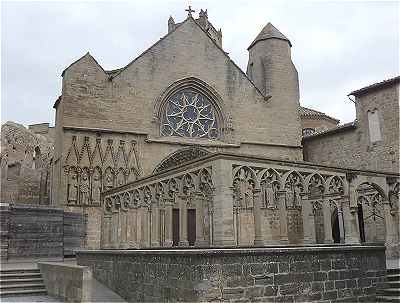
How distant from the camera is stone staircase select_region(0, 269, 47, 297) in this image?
10.0m

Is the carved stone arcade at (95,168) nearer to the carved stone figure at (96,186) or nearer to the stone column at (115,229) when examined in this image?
the carved stone figure at (96,186)

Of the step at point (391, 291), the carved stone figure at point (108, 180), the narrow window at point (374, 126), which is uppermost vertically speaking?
the narrow window at point (374, 126)

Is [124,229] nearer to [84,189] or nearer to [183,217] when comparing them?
[183,217]

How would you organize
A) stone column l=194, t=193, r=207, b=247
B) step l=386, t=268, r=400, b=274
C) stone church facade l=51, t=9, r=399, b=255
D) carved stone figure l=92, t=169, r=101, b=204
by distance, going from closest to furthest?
stone column l=194, t=193, r=207, b=247, step l=386, t=268, r=400, b=274, stone church facade l=51, t=9, r=399, b=255, carved stone figure l=92, t=169, r=101, b=204

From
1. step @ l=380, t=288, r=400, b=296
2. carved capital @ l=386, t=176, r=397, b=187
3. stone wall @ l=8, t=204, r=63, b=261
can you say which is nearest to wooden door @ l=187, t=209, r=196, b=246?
stone wall @ l=8, t=204, r=63, b=261

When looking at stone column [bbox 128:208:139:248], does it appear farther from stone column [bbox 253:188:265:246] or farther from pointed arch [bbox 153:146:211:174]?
pointed arch [bbox 153:146:211:174]

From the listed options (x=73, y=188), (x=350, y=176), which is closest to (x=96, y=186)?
(x=73, y=188)

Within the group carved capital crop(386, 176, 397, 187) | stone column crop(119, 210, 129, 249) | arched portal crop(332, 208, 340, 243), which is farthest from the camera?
arched portal crop(332, 208, 340, 243)

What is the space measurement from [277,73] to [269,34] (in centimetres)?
212

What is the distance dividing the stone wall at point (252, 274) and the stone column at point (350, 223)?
0.79m

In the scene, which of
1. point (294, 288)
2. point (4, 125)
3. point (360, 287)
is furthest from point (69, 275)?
point (4, 125)

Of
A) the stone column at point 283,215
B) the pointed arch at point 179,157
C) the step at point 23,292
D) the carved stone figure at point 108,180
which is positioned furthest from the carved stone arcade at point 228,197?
the pointed arch at point 179,157

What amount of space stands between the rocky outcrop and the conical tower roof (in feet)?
39.6

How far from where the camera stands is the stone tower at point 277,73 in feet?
71.6
